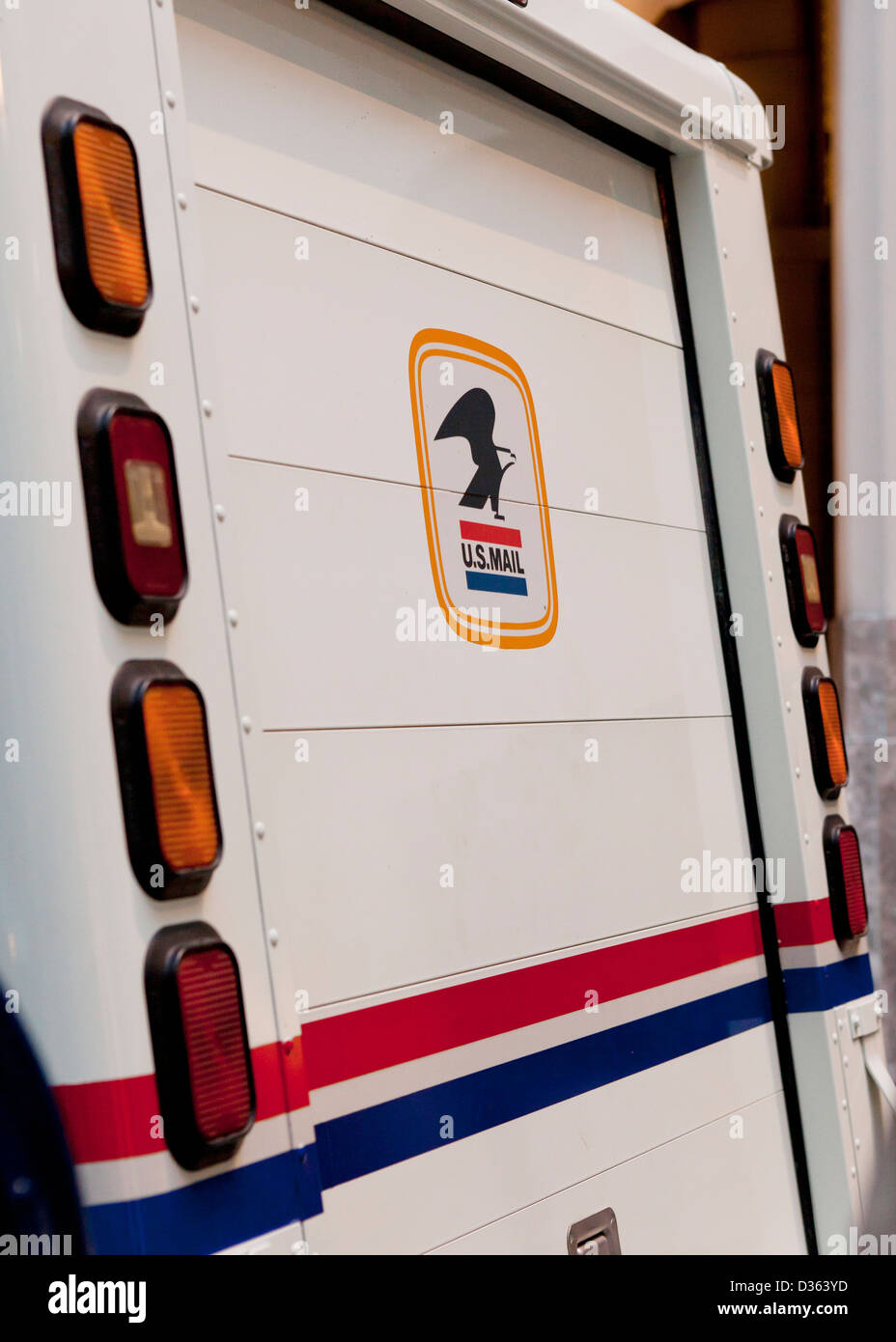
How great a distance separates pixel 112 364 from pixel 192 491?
155 millimetres

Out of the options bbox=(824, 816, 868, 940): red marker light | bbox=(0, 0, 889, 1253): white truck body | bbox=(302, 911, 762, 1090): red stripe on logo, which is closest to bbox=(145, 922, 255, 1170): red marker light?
bbox=(0, 0, 889, 1253): white truck body

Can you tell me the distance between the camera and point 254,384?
5.62ft

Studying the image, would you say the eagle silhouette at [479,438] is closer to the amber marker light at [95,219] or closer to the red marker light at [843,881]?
the amber marker light at [95,219]

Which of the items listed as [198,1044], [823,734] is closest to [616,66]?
[823,734]

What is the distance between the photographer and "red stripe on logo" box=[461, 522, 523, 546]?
6.64 feet

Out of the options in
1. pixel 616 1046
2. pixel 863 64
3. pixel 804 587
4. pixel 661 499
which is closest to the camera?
pixel 616 1046

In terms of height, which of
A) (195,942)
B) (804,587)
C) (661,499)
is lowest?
(195,942)

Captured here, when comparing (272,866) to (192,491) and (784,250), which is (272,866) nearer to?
(192,491)

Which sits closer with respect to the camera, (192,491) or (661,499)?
(192,491)

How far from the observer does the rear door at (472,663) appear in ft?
5.57

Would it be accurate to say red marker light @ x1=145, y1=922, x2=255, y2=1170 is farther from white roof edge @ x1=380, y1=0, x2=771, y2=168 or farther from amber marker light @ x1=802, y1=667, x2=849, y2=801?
amber marker light @ x1=802, y1=667, x2=849, y2=801

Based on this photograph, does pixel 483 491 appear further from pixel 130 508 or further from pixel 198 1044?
pixel 198 1044

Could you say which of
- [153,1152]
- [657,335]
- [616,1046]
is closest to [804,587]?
[657,335]

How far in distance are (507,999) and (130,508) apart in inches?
36.7
